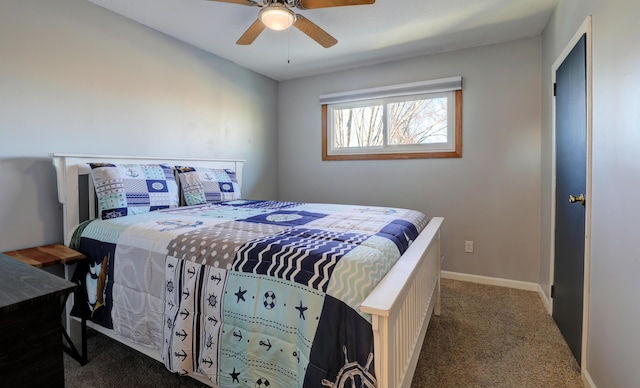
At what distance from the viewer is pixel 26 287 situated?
2.77 ft

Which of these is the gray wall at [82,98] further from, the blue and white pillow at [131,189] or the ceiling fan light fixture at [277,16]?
the ceiling fan light fixture at [277,16]

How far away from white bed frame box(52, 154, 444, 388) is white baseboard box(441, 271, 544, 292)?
0.92 meters

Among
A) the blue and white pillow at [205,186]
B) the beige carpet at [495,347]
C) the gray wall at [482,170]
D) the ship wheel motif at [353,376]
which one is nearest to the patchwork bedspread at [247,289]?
the ship wheel motif at [353,376]

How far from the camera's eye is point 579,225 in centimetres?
171

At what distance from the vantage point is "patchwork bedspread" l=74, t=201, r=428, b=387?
101 centimetres

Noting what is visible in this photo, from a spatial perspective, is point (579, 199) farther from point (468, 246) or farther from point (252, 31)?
point (252, 31)

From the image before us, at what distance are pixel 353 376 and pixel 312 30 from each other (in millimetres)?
2026

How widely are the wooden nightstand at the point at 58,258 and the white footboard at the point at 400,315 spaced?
5.55 feet

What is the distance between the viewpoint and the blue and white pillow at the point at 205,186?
2432 millimetres

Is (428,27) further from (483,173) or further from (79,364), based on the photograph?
(79,364)

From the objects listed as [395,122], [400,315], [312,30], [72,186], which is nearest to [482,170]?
[395,122]

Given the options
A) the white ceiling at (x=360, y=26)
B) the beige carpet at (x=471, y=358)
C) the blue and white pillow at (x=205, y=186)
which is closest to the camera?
the beige carpet at (x=471, y=358)

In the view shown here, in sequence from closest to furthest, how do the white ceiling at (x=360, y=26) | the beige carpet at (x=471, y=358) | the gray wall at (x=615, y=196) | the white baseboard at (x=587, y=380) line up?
the gray wall at (x=615, y=196) < the white baseboard at (x=587, y=380) < the beige carpet at (x=471, y=358) < the white ceiling at (x=360, y=26)

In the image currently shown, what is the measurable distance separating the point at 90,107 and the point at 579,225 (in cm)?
323
